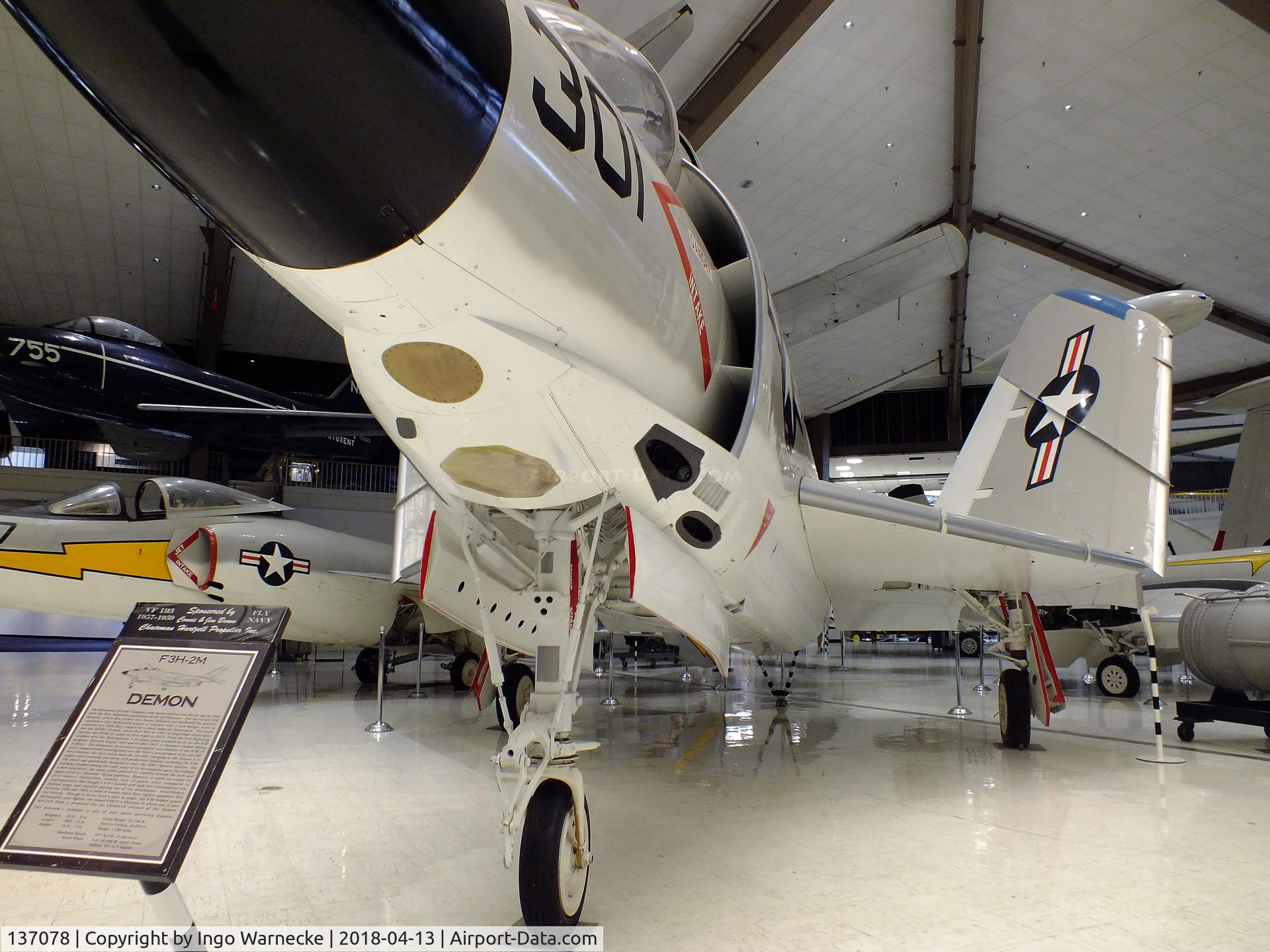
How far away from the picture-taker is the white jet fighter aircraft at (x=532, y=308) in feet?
4.68

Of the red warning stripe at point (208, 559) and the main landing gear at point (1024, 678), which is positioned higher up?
the red warning stripe at point (208, 559)

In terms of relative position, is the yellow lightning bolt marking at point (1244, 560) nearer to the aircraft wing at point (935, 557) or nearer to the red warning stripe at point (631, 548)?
the aircraft wing at point (935, 557)

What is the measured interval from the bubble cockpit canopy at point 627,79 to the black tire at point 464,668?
853cm

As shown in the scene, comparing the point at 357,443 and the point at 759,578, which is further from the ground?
the point at 357,443

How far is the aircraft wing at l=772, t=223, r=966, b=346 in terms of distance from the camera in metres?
8.64

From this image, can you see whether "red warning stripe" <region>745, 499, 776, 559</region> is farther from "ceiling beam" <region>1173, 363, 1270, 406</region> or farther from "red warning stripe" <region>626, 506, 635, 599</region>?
"ceiling beam" <region>1173, 363, 1270, 406</region>

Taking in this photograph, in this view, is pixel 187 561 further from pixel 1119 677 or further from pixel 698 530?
pixel 1119 677

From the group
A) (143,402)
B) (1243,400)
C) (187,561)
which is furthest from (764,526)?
(143,402)

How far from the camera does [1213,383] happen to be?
73.7 feet

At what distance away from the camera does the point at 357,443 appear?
17.9 metres

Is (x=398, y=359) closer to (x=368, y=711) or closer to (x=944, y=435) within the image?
(x=368, y=711)

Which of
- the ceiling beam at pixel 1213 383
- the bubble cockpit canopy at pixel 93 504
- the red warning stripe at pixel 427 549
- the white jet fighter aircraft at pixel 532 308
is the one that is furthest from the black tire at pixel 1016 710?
the ceiling beam at pixel 1213 383

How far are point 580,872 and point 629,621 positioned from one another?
109 inches

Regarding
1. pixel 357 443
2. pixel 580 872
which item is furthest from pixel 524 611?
pixel 357 443
